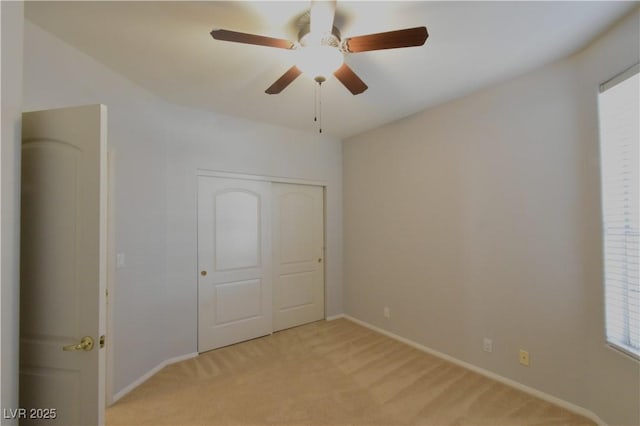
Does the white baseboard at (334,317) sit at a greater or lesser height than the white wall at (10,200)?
lesser

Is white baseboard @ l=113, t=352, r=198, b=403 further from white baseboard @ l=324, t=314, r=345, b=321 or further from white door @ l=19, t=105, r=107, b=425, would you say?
white baseboard @ l=324, t=314, r=345, b=321

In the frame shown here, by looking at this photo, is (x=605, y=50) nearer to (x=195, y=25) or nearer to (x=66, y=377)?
(x=195, y=25)

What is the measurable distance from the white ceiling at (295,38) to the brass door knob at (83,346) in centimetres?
171

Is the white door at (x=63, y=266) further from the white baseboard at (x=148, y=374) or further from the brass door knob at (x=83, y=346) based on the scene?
the white baseboard at (x=148, y=374)

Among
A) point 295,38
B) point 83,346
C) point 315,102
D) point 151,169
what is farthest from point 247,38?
point 151,169

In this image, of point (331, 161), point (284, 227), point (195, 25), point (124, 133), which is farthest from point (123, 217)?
point (331, 161)

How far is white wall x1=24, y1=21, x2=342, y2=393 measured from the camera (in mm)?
1900

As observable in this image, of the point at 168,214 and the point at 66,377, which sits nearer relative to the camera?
the point at 66,377

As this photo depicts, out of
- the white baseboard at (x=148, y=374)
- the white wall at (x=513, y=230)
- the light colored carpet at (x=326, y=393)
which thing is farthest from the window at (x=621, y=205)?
the white baseboard at (x=148, y=374)

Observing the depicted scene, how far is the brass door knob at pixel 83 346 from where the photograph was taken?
1.22 m

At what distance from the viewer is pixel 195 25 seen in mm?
1717

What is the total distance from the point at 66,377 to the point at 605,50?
3.48 meters

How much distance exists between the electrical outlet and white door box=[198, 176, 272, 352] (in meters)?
2.29

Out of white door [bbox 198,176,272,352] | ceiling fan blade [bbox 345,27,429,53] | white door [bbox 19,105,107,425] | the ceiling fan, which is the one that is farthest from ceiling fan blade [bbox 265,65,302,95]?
white door [bbox 198,176,272,352]
